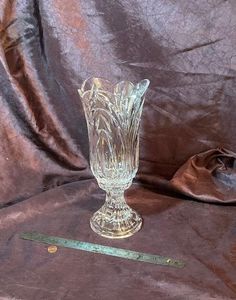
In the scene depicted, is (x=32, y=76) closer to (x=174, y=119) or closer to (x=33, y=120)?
(x=33, y=120)

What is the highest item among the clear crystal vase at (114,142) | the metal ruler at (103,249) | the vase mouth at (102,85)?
the vase mouth at (102,85)

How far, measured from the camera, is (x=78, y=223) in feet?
3.23

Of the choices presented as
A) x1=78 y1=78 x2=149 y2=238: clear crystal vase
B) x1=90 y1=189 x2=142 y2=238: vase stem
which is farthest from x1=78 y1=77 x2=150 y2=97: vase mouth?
x1=90 y1=189 x2=142 y2=238: vase stem

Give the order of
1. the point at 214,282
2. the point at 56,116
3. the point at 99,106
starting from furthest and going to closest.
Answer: the point at 56,116, the point at 99,106, the point at 214,282

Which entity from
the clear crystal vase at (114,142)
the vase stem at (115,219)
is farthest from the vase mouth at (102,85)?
the vase stem at (115,219)

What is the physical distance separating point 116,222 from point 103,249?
0.25 feet

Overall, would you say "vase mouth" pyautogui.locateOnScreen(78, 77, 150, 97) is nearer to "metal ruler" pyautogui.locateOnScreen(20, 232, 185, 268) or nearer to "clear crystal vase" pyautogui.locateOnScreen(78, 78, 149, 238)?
"clear crystal vase" pyautogui.locateOnScreen(78, 78, 149, 238)

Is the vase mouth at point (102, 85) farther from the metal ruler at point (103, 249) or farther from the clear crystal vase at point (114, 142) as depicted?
the metal ruler at point (103, 249)

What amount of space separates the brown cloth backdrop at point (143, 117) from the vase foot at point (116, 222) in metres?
0.02

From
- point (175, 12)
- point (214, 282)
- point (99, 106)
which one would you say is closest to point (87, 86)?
point (99, 106)

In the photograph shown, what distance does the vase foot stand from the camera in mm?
938

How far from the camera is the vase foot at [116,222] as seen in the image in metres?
0.94

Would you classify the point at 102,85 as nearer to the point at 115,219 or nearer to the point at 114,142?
the point at 114,142

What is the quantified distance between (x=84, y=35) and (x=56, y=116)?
19 centimetres
